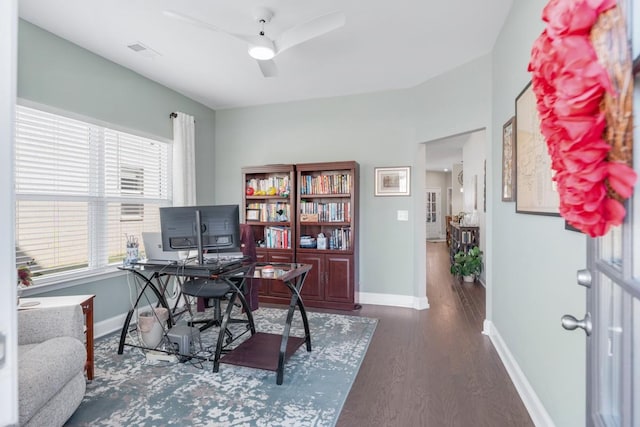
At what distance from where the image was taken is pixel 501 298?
2.77 metres

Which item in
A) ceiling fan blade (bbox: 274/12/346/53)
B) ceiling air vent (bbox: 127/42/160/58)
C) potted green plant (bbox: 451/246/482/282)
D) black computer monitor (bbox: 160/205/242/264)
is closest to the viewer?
ceiling fan blade (bbox: 274/12/346/53)

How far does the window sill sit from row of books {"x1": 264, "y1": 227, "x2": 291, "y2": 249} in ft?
5.80

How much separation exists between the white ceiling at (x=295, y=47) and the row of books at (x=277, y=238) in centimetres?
192

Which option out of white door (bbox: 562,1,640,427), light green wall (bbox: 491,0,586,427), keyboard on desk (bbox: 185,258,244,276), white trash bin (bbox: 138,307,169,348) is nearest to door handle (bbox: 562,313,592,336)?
white door (bbox: 562,1,640,427)

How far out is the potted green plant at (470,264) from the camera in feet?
17.3

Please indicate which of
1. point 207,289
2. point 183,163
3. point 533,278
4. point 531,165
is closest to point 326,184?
point 183,163

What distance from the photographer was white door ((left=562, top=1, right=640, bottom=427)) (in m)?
0.56

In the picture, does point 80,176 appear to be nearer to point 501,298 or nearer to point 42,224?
point 42,224

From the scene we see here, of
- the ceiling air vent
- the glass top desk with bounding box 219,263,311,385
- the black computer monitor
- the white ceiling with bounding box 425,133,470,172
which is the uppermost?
the ceiling air vent

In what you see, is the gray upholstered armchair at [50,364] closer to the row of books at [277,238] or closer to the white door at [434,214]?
the row of books at [277,238]

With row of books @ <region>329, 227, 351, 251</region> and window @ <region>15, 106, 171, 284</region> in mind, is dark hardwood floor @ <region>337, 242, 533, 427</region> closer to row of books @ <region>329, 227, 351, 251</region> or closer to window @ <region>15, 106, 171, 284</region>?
row of books @ <region>329, 227, 351, 251</region>

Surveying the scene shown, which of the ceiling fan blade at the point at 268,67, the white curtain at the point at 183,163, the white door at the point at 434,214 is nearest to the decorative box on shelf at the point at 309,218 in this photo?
the white curtain at the point at 183,163

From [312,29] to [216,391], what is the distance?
2666 millimetres

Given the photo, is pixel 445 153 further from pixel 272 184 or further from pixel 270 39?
pixel 270 39
